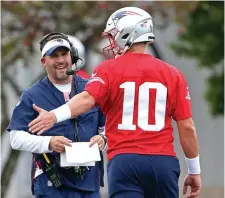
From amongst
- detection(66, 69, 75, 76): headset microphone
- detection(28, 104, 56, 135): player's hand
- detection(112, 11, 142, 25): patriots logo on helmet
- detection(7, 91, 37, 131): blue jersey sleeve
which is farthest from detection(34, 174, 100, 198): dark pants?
detection(112, 11, 142, 25): patriots logo on helmet

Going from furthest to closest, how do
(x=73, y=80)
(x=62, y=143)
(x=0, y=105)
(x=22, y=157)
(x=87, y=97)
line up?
(x=22, y=157) < (x=0, y=105) < (x=73, y=80) < (x=62, y=143) < (x=87, y=97)

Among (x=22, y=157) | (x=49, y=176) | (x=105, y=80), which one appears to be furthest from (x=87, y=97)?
(x=22, y=157)

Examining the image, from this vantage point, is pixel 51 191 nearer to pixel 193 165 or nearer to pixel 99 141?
pixel 99 141

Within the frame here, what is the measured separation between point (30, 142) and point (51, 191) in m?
0.46

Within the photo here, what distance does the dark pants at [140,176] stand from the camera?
6527 millimetres

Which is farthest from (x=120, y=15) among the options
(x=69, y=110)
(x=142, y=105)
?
(x=69, y=110)

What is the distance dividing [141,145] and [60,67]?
1148 mm

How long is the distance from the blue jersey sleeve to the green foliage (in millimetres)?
9035

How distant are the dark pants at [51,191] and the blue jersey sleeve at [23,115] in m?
0.45

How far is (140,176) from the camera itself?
257 inches

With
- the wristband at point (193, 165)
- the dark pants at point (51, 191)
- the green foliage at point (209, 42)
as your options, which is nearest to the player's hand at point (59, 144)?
the dark pants at point (51, 191)

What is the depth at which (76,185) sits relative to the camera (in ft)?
23.9

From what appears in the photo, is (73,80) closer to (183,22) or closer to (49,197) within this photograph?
(49,197)

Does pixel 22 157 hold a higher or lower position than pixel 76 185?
higher
